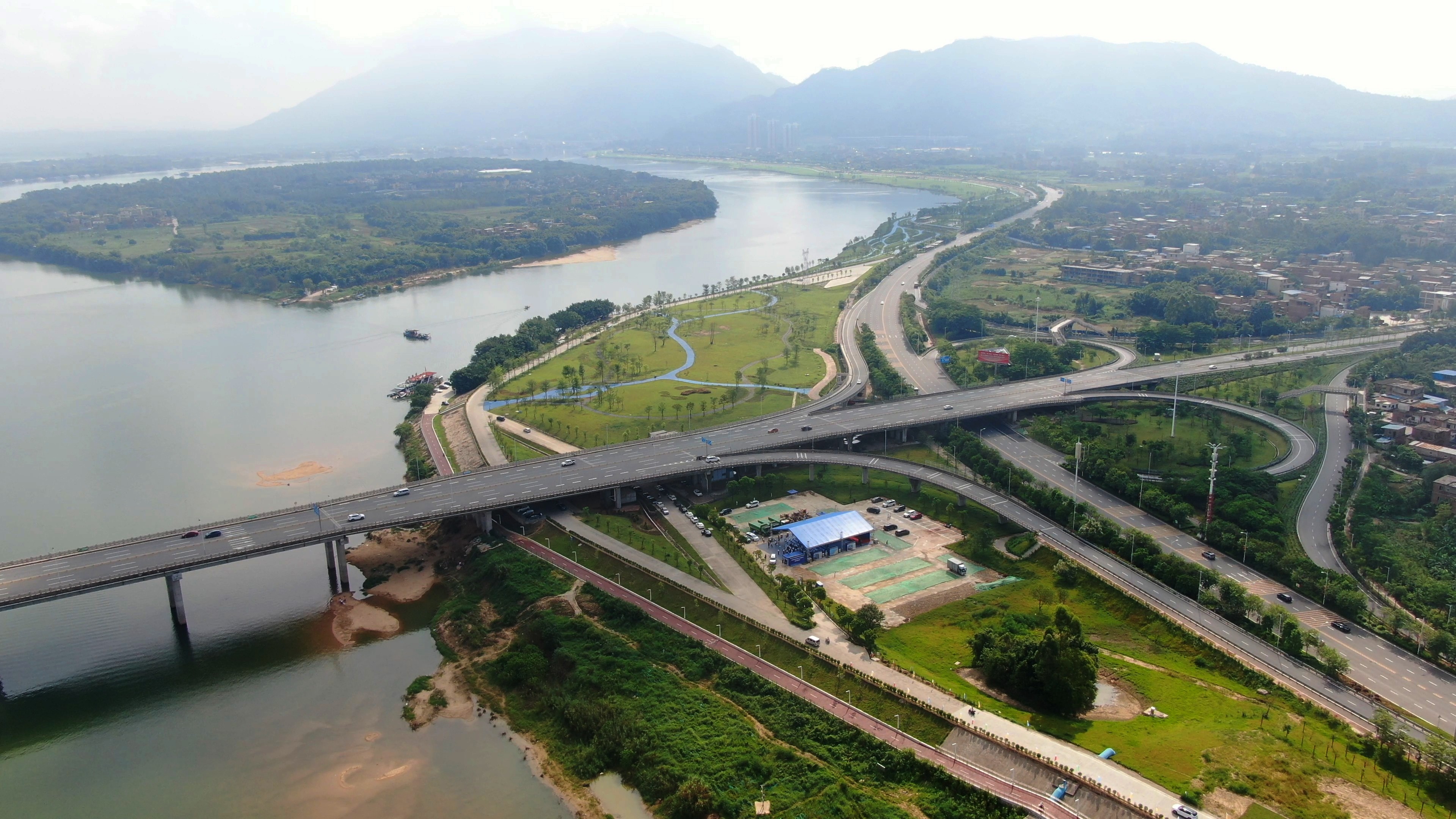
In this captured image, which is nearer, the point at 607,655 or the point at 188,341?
the point at 607,655

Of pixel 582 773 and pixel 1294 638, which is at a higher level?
pixel 1294 638

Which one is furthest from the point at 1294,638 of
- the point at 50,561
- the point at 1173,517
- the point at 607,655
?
the point at 50,561

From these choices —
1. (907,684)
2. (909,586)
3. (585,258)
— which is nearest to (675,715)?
(907,684)

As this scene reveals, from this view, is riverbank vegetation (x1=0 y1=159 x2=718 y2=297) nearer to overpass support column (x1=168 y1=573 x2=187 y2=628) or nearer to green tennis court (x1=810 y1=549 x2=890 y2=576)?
overpass support column (x1=168 y1=573 x2=187 y2=628)

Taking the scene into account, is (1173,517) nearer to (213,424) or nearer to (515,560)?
(515,560)

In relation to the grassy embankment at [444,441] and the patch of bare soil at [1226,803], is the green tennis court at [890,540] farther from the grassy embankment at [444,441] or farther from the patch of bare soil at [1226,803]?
the grassy embankment at [444,441]

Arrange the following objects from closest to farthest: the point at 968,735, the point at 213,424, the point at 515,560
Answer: the point at 968,735 < the point at 515,560 < the point at 213,424

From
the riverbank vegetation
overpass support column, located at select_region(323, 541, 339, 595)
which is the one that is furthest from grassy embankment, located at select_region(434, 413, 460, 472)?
the riverbank vegetation
